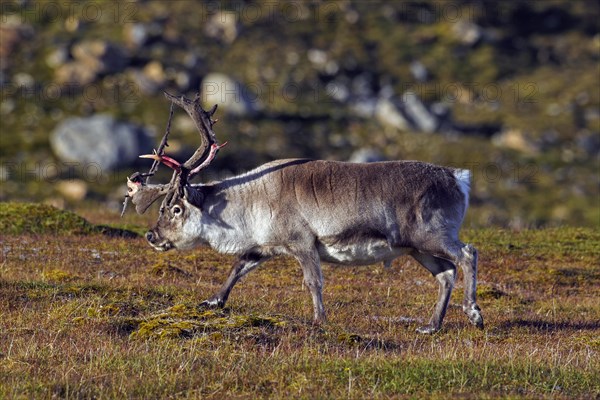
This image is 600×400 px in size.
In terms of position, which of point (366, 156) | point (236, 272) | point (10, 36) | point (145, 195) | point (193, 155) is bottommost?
point (366, 156)

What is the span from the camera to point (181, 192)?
16.7m

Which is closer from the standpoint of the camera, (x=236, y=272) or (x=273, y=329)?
(x=273, y=329)

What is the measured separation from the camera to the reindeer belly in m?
16.1

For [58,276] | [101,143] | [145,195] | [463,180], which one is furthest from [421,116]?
[145,195]

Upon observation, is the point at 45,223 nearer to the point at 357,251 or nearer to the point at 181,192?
the point at 181,192

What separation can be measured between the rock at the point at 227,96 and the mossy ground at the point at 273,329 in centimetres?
9838

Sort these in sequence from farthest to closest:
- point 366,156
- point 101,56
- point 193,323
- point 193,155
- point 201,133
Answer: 1. point 101,56
2. point 366,156
3. point 201,133
4. point 193,155
5. point 193,323

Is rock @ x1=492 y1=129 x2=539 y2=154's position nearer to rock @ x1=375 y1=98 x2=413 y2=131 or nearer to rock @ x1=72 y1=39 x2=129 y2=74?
rock @ x1=375 y1=98 x2=413 y2=131

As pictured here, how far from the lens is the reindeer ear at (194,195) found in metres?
16.5

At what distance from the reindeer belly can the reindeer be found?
16mm

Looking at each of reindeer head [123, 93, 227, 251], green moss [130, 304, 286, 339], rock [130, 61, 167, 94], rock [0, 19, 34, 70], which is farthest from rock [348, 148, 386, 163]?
green moss [130, 304, 286, 339]

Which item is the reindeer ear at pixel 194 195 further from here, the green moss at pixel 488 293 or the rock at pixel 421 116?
the rock at pixel 421 116

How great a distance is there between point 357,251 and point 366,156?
9636cm

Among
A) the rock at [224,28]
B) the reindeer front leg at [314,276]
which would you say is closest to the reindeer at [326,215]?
the reindeer front leg at [314,276]
